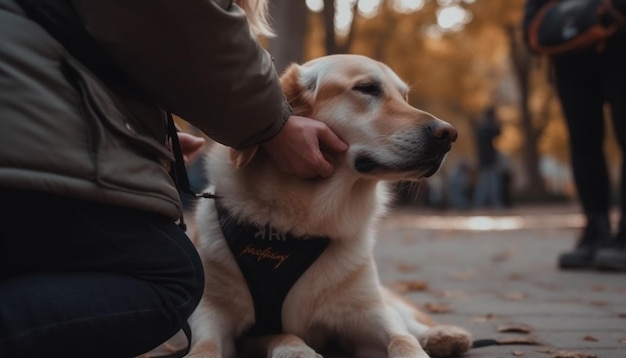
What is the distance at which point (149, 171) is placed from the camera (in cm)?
189

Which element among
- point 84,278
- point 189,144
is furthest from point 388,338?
point 84,278

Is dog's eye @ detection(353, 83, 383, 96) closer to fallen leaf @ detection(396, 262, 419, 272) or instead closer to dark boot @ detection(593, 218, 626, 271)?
dark boot @ detection(593, 218, 626, 271)

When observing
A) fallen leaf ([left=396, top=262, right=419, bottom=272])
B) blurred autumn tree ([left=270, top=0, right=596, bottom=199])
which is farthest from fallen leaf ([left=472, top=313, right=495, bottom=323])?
blurred autumn tree ([left=270, top=0, right=596, bottom=199])

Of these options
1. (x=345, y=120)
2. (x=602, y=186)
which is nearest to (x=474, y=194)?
(x=602, y=186)

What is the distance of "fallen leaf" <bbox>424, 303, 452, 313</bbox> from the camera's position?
13.0ft

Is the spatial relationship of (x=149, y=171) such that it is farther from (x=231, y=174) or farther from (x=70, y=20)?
(x=231, y=174)

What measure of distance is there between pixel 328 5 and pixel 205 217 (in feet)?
32.7

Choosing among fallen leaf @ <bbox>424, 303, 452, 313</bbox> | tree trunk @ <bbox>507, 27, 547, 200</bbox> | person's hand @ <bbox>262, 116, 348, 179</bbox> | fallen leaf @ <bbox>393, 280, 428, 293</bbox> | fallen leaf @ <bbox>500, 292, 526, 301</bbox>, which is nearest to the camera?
person's hand @ <bbox>262, 116, 348, 179</bbox>

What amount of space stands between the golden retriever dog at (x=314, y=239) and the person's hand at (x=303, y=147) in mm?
104

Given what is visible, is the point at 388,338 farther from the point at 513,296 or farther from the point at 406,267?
the point at 406,267

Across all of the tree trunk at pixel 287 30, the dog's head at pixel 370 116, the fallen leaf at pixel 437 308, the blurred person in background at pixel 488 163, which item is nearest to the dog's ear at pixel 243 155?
the dog's head at pixel 370 116

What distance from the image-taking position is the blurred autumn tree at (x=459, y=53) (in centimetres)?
1792

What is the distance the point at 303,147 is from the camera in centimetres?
248

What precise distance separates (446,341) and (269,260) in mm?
763
